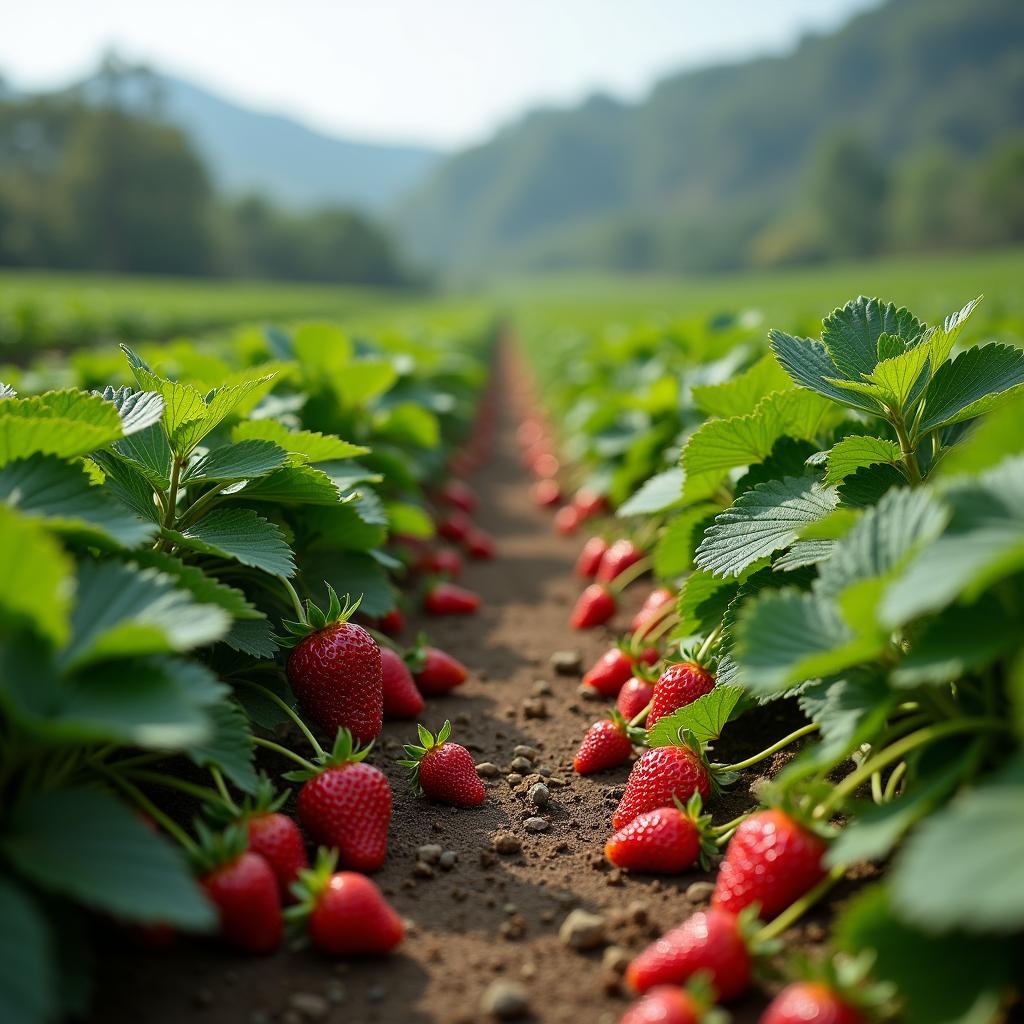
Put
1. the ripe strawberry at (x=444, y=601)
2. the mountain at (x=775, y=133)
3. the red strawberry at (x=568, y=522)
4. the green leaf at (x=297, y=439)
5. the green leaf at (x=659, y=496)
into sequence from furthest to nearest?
the mountain at (x=775, y=133) < the red strawberry at (x=568, y=522) < the ripe strawberry at (x=444, y=601) < the green leaf at (x=659, y=496) < the green leaf at (x=297, y=439)

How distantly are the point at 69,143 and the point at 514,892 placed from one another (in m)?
70.4

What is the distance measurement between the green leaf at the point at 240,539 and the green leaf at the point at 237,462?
86 millimetres

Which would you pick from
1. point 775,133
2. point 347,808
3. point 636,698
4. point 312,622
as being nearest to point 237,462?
point 312,622

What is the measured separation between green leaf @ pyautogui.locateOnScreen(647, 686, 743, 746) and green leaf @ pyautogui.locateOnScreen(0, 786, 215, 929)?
1.09 meters

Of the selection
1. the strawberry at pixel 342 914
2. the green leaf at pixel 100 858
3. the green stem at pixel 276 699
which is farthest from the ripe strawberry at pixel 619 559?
the green leaf at pixel 100 858

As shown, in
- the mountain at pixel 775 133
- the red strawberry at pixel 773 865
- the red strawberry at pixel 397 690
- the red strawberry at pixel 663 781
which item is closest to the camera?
the red strawberry at pixel 773 865

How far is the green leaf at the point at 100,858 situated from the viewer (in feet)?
3.87

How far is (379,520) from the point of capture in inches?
97.8

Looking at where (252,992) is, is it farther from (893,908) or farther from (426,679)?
(426,679)

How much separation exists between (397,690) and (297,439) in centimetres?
76

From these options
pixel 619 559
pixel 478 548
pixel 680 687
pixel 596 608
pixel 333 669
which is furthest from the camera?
pixel 478 548

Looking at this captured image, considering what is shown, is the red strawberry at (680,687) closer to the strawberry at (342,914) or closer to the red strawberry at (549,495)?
the strawberry at (342,914)

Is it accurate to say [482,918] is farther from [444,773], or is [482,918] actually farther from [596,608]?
[596,608]

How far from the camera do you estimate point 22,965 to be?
1110 millimetres
